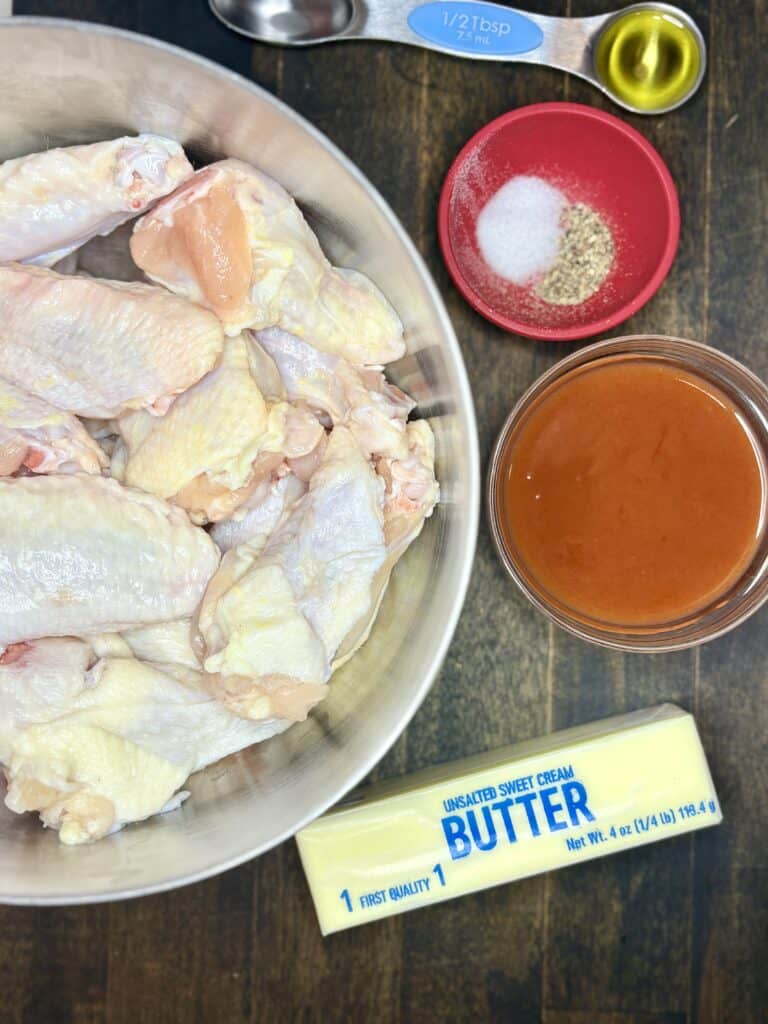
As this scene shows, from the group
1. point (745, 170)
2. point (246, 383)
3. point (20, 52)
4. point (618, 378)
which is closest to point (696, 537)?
point (618, 378)

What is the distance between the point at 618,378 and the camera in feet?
3.75

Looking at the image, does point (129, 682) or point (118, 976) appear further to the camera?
point (118, 976)

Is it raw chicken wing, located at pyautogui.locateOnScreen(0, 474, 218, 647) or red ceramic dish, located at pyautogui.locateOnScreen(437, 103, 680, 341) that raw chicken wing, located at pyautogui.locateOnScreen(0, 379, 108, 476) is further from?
red ceramic dish, located at pyautogui.locateOnScreen(437, 103, 680, 341)

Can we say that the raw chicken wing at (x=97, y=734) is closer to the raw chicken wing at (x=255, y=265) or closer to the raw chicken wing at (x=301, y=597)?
the raw chicken wing at (x=301, y=597)

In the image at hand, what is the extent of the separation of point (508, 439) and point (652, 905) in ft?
2.07

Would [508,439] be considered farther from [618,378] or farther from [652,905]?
[652,905]

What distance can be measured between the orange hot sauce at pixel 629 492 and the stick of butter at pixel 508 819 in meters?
0.17

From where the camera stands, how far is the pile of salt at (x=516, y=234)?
1183 millimetres

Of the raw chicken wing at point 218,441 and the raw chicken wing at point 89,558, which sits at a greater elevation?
the raw chicken wing at point 218,441

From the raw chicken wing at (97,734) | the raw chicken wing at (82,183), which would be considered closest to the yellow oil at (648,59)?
the raw chicken wing at (82,183)

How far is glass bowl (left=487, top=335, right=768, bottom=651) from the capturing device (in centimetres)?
112

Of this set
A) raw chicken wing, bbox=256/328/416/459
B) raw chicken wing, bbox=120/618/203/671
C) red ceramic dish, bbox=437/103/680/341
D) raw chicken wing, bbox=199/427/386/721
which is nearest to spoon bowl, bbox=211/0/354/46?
red ceramic dish, bbox=437/103/680/341

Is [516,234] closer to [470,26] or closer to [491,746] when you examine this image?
[470,26]

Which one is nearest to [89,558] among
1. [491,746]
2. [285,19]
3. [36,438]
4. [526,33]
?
[36,438]
